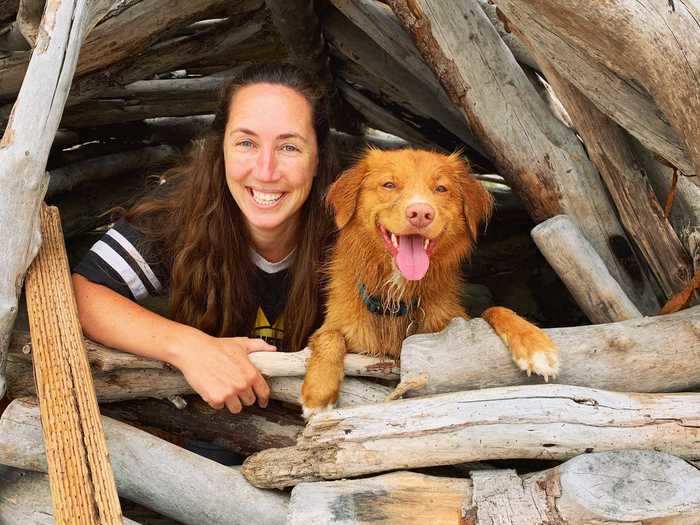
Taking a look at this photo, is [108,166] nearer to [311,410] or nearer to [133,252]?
[133,252]

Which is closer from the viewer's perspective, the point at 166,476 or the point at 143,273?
the point at 166,476

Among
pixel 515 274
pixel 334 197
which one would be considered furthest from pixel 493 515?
pixel 515 274

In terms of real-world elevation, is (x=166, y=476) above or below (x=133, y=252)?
below

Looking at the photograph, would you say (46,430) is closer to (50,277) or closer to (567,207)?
(50,277)

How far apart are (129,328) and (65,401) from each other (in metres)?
0.51

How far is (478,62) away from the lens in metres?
3.49

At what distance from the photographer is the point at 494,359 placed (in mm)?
2836

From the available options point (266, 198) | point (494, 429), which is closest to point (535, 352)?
point (494, 429)

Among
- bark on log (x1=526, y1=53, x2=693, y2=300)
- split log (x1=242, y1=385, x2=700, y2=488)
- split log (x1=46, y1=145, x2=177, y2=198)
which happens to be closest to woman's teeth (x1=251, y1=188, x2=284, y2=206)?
split log (x1=242, y1=385, x2=700, y2=488)

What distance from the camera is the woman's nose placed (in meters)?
3.18

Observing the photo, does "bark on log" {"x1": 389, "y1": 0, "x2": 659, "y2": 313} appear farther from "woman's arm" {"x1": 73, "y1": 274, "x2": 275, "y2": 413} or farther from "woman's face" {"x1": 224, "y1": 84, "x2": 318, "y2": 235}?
"woman's arm" {"x1": 73, "y1": 274, "x2": 275, "y2": 413}

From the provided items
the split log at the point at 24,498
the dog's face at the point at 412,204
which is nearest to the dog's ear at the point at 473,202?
the dog's face at the point at 412,204

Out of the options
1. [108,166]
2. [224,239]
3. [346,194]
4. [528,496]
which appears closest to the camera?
[528,496]

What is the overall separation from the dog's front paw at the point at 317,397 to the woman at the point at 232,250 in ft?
0.69
